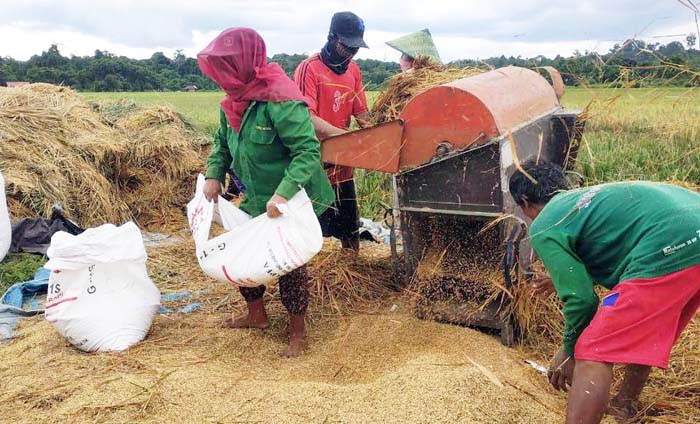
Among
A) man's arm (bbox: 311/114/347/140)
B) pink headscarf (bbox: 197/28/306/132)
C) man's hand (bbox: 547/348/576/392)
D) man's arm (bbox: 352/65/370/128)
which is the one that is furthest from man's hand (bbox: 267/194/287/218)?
man's arm (bbox: 352/65/370/128)

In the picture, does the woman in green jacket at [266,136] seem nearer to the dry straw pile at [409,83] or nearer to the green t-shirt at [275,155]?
the green t-shirt at [275,155]

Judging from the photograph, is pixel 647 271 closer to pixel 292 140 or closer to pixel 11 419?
pixel 292 140

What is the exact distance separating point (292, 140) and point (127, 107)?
608 cm

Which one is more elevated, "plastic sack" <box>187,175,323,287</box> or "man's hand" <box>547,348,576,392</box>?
"plastic sack" <box>187,175,323,287</box>

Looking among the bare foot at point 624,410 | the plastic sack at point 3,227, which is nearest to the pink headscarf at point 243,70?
the bare foot at point 624,410

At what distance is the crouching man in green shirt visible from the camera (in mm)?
2150

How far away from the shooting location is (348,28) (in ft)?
13.6

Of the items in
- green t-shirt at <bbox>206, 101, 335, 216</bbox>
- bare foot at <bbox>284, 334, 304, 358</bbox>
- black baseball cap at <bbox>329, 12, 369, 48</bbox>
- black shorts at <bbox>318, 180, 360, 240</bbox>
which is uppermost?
black baseball cap at <bbox>329, 12, 369, 48</bbox>

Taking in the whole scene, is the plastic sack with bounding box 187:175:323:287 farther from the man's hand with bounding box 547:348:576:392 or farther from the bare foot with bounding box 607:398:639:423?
the bare foot with bounding box 607:398:639:423

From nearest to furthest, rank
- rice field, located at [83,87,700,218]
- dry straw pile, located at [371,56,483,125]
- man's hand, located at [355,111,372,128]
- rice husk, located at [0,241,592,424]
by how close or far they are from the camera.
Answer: rice husk, located at [0,241,592,424]
rice field, located at [83,87,700,218]
dry straw pile, located at [371,56,483,125]
man's hand, located at [355,111,372,128]

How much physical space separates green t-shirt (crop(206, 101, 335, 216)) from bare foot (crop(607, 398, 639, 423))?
167 cm

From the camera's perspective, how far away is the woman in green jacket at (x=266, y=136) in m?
3.06

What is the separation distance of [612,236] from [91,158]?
544 centimetres

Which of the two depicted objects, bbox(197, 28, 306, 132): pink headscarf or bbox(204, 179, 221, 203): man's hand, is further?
bbox(204, 179, 221, 203): man's hand
